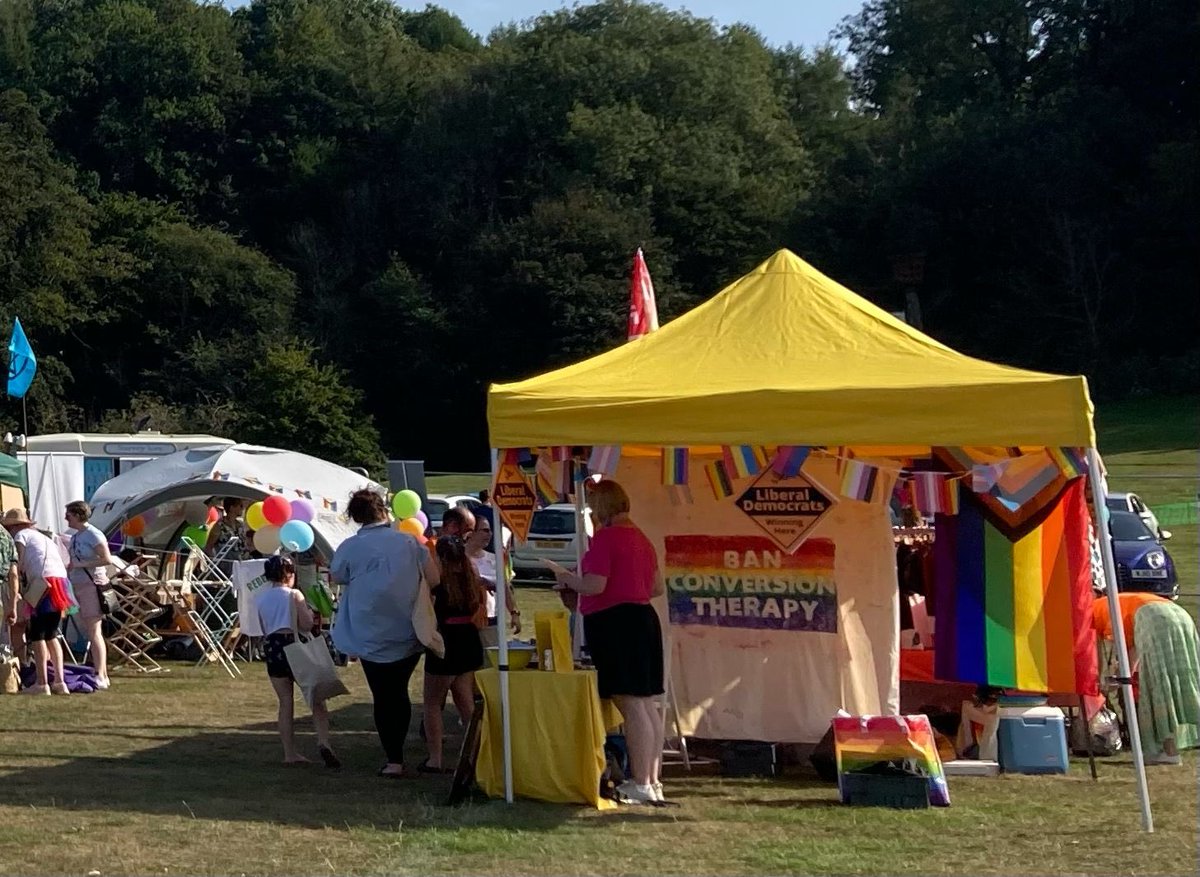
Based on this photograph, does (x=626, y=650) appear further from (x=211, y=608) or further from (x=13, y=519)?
(x=211, y=608)

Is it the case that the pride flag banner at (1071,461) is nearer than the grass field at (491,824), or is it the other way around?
the grass field at (491,824)

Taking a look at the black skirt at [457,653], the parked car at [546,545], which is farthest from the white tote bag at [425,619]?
the parked car at [546,545]

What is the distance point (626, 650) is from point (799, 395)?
57.9 inches

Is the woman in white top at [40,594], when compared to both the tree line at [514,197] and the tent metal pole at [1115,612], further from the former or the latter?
the tree line at [514,197]

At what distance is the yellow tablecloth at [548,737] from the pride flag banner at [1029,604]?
8.34ft

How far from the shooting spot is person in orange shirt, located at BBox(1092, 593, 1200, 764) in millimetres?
9148

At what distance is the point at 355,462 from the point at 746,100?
25.5m

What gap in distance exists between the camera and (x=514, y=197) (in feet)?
195

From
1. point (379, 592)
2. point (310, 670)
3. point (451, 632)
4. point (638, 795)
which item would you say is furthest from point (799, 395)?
point (310, 670)

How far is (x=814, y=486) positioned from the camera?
352 inches

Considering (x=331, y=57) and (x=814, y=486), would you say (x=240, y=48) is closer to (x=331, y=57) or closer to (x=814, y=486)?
(x=331, y=57)

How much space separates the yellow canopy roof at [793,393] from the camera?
739 cm

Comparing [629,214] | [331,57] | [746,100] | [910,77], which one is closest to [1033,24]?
[910,77]

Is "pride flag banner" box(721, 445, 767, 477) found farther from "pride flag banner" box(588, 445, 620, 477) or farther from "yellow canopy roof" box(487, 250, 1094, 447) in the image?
"pride flag banner" box(588, 445, 620, 477)
